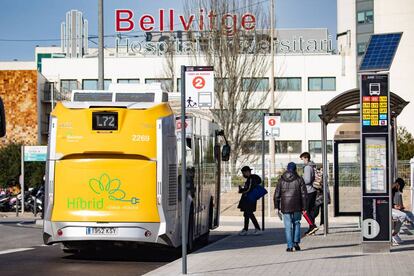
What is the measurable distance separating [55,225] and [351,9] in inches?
2683

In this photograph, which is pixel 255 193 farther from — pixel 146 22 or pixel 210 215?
pixel 146 22

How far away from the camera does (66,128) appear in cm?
1811

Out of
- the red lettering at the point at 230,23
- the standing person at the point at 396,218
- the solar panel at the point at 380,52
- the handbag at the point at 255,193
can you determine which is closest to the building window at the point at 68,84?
the red lettering at the point at 230,23

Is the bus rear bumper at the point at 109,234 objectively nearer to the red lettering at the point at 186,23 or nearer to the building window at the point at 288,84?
the red lettering at the point at 186,23

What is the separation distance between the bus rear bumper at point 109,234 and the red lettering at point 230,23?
4977cm

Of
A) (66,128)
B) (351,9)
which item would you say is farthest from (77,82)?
(66,128)

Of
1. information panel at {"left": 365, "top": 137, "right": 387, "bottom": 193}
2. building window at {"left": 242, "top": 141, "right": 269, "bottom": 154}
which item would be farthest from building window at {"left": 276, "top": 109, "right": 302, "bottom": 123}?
information panel at {"left": 365, "top": 137, "right": 387, "bottom": 193}

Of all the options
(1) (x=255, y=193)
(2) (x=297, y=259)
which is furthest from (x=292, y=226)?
(1) (x=255, y=193)

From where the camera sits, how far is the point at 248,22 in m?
69.6

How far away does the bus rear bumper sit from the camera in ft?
58.2

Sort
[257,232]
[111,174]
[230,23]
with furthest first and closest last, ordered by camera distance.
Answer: [230,23] < [257,232] < [111,174]

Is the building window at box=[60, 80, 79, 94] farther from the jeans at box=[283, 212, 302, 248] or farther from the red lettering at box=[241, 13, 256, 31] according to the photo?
the jeans at box=[283, 212, 302, 248]

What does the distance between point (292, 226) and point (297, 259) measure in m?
1.82

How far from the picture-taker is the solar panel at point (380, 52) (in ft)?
62.3
